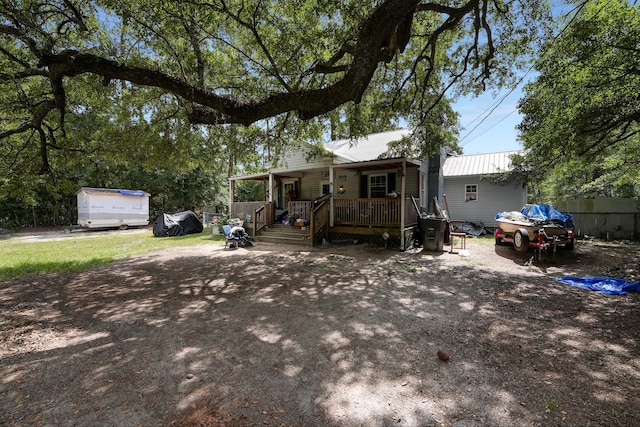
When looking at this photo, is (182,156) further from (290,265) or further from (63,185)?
(290,265)

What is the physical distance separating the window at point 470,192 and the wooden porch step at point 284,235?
9.64 metres

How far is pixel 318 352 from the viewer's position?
3.07 m

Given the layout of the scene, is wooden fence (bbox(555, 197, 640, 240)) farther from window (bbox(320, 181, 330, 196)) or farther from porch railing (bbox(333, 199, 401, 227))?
window (bbox(320, 181, 330, 196))

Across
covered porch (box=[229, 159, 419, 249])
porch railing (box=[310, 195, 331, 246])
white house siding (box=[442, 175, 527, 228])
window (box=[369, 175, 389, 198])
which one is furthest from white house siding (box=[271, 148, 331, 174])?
white house siding (box=[442, 175, 527, 228])

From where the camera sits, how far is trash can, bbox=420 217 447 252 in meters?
9.72

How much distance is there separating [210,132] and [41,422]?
8086 millimetres

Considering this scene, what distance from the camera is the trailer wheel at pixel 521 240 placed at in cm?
821

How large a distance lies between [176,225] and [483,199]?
56.2 ft

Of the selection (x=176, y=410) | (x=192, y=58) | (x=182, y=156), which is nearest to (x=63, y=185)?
(x=182, y=156)

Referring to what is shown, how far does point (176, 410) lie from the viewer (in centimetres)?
214

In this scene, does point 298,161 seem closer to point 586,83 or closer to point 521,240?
point 521,240

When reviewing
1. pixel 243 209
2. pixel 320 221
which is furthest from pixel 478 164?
pixel 243 209

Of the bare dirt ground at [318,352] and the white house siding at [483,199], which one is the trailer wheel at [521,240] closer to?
the bare dirt ground at [318,352]

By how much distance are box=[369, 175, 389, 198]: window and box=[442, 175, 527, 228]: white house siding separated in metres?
4.20
